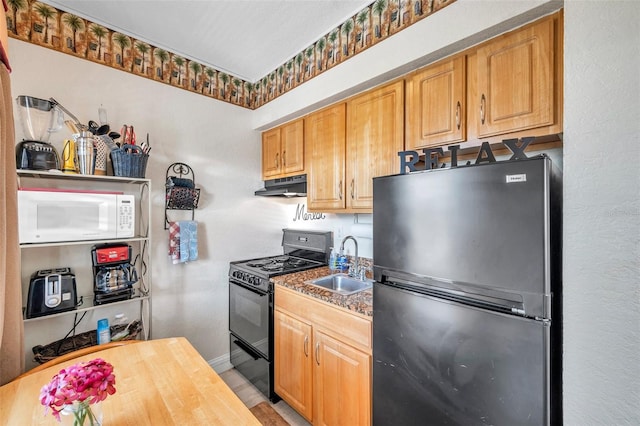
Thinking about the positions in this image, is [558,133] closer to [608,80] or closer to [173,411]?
[608,80]

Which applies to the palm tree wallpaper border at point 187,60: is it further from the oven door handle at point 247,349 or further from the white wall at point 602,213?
the oven door handle at point 247,349

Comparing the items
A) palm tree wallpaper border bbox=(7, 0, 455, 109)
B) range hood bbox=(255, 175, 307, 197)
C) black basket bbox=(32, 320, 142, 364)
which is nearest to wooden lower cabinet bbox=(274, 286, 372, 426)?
range hood bbox=(255, 175, 307, 197)

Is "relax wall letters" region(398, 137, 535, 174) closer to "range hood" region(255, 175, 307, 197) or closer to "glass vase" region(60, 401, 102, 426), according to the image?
"range hood" region(255, 175, 307, 197)

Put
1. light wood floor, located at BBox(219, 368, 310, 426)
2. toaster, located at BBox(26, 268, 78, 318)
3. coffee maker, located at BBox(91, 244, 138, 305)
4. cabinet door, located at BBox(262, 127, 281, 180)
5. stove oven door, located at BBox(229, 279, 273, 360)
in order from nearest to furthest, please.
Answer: toaster, located at BBox(26, 268, 78, 318)
coffee maker, located at BBox(91, 244, 138, 305)
light wood floor, located at BBox(219, 368, 310, 426)
stove oven door, located at BBox(229, 279, 273, 360)
cabinet door, located at BBox(262, 127, 281, 180)

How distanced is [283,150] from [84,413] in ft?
7.13

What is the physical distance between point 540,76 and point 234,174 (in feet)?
7.59

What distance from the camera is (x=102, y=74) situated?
6.33 ft

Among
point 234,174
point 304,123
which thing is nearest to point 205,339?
point 234,174

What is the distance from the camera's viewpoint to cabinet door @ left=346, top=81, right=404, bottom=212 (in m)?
1.68

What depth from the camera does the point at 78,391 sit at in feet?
2.32

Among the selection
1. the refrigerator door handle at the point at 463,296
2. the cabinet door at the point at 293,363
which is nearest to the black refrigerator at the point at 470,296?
the refrigerator door handle at the point at 463,296

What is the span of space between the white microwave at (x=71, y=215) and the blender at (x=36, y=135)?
156mm

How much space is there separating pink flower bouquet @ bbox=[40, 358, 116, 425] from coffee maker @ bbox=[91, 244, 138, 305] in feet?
3.97

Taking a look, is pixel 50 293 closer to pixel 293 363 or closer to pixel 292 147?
pixel 293 363
